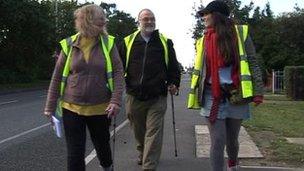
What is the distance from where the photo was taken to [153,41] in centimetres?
784

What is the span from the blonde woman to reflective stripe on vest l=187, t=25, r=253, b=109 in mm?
752

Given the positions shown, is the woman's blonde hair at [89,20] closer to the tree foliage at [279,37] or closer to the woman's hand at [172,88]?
the woman's hand at [172,88]

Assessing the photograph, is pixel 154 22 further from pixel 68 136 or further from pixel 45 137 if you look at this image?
pixel 45 137

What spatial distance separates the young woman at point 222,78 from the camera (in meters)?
6.34

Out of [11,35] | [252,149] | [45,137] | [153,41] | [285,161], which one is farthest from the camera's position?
[11,35]

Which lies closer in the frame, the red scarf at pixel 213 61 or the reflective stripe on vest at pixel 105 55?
the reflective stripe on vest at pixel 105 55

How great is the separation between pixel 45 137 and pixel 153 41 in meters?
4.93

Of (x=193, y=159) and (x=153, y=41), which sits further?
(x=193, y=159)

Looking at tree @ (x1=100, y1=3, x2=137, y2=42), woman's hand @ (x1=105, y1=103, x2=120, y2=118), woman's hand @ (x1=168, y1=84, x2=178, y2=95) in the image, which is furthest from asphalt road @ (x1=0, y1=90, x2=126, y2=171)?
tree @ (x1=100, y1=3, x2=137, y2=42)

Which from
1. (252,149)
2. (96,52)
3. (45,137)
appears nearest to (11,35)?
(45,137)

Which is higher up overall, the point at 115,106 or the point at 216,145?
the point at 115,106

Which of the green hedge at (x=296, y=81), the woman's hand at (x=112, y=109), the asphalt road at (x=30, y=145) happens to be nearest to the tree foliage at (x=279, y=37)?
the green hedge at (x=296, y=81)

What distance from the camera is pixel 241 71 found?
249 inches

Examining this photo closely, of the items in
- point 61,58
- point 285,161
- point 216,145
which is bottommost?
point 285,161
